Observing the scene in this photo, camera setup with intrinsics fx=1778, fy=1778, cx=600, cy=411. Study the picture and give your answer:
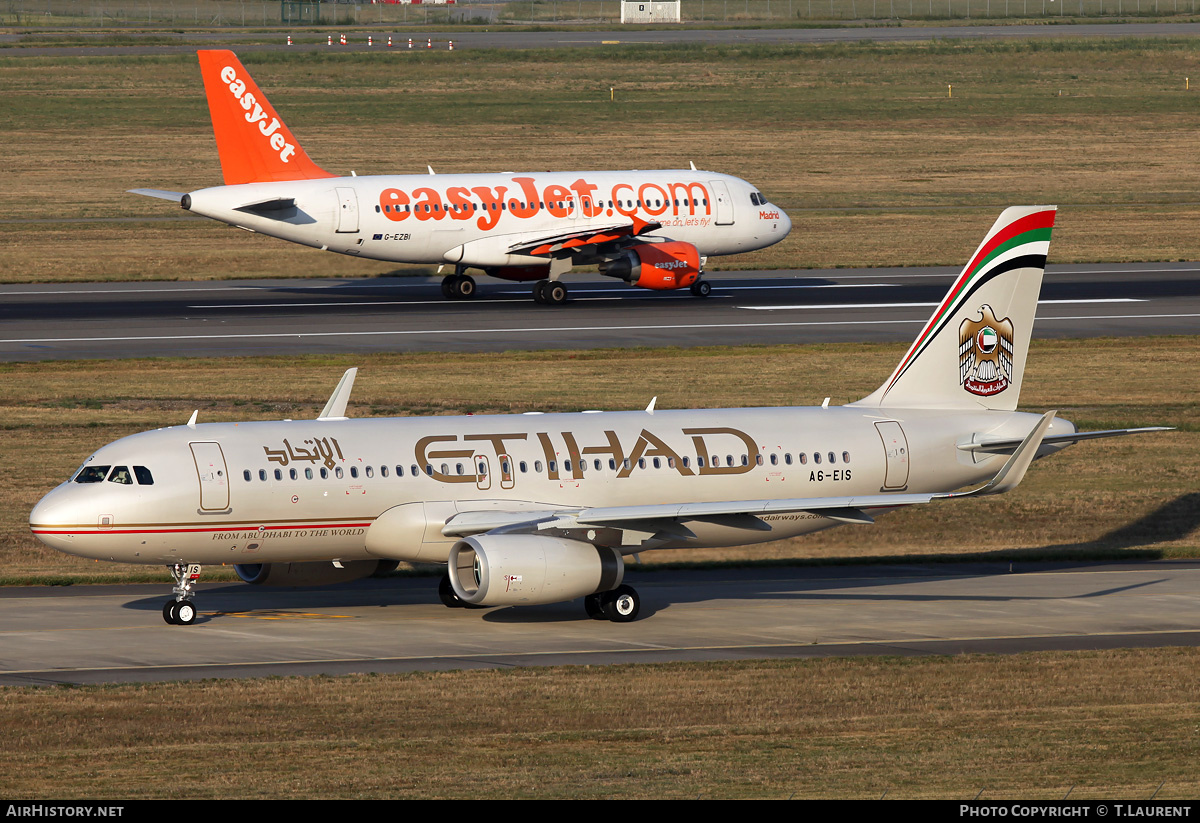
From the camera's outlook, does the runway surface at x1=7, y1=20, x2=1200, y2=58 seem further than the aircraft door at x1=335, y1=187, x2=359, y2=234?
Yes

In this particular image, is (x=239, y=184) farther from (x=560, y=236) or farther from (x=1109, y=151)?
(x=1109, y=151)

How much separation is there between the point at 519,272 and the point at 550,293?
1908mm

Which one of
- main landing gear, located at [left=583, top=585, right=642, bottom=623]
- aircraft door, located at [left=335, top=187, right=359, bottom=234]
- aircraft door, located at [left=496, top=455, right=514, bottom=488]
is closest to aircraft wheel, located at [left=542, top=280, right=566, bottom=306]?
aircraft door, located at [left=335, top=187, right=359, bottom=234]

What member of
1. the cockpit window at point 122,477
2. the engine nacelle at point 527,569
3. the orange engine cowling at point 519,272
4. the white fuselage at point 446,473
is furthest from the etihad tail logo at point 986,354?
the orange engine cowling at point 519,272

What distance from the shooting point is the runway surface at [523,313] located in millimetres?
66875

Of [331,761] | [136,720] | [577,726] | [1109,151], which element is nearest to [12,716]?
[136,720]

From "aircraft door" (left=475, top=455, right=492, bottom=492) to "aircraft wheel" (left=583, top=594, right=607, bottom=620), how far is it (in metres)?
3.03

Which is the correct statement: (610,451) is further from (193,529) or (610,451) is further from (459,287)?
(459,287)

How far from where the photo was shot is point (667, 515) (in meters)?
33.8

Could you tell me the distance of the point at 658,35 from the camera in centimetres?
17900

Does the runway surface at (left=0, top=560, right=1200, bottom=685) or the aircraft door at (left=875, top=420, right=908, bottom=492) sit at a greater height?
the aircraft door at (left=875, top=420, right=908, bottom=492)

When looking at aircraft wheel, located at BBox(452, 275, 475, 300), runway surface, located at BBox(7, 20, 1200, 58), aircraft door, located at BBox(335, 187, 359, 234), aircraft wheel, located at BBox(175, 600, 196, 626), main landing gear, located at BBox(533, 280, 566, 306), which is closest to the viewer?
aircraft wheel, located at BBox(175, 600, 196, 626)

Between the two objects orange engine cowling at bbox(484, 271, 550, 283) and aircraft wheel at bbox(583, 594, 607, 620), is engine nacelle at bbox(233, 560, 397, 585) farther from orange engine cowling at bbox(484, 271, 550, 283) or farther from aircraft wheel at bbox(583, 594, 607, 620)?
orange engine cowling at bbox(484, 271, 550, 283)

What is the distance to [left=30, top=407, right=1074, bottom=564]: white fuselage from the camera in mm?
33281
